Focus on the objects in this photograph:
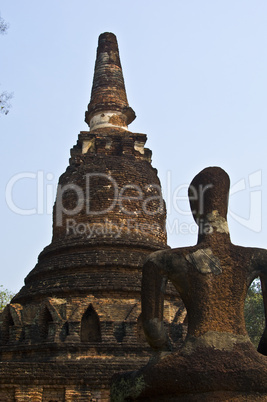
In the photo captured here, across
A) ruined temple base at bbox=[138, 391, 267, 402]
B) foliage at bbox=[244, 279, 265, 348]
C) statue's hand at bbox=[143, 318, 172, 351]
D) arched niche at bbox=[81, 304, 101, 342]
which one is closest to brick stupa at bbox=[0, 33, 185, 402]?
arched niche at bbox=[81, 304, 101, 342]

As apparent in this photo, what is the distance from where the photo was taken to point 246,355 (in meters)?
4.13

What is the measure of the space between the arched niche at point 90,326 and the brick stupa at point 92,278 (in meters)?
0.02

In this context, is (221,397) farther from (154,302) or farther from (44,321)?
(44,321)

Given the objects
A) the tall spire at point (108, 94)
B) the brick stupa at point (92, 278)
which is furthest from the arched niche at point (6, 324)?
the tall spire at point (108, 94)

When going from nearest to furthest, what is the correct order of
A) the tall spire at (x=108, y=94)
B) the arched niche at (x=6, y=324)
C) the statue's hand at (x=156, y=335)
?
the statue's hand at (x=156, y=335), the arched niche at (x=6, y=324), the tall spire at (x=108, y=94)

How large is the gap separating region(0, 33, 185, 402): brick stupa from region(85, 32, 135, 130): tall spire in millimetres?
40

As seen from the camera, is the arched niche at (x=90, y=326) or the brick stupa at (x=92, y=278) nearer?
the brick stupa at (x=92, y=278)

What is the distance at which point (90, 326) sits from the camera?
11.9m

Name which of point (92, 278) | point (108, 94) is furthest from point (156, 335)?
point (108, 94)

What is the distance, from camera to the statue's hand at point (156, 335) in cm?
438

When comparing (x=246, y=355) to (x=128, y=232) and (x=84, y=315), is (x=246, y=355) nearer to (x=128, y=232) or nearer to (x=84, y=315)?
(x=84, y=315)

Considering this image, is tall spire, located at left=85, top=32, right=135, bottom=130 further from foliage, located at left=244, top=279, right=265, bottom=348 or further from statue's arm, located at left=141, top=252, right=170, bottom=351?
foliage, located at left=244, top=279, right=265, bottom=348

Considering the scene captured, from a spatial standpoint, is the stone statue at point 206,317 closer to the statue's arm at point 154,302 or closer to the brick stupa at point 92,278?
the statue's arm at point 154,302

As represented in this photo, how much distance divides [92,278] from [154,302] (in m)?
8.08
